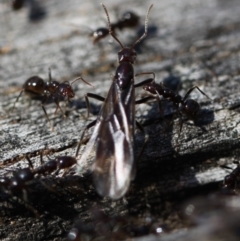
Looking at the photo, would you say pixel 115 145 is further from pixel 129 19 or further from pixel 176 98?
pixel 129 19

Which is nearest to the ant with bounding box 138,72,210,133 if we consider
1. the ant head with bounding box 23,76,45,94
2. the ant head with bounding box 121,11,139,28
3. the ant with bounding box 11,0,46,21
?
the ant head with bounding box 23,76,45,94

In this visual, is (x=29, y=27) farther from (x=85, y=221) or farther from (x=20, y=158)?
(x=85, y=221)

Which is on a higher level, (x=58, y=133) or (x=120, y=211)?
(x=58, y=133)

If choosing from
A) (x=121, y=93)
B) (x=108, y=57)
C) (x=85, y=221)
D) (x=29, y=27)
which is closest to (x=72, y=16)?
(x=29, y=27)

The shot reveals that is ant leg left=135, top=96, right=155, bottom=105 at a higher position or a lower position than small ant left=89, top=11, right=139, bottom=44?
lower

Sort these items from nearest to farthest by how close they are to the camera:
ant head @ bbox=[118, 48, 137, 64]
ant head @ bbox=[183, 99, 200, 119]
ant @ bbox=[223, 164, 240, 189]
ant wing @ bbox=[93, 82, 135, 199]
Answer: ant wing @ bbox=[93, 82, 135, 199] → ant @ bbox=[223, 164, 240, 189] → ant head @ bbox=[183, 99, 200, 119] → ant head @ bbox=[118, 48, 137, 64]

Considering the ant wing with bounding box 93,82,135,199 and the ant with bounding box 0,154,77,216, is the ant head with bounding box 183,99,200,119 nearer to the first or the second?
the ant wing with bounding box 93,82,135,199

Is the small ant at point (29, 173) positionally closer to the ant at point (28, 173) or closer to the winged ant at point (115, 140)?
the ant at point (28, 173)
